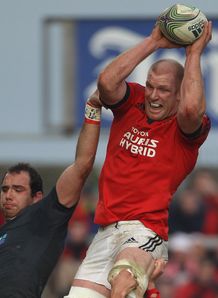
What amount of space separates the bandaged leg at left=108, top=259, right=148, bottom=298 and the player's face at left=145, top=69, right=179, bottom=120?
→ 1.06m

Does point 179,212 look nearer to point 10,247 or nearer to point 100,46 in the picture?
point 100,46

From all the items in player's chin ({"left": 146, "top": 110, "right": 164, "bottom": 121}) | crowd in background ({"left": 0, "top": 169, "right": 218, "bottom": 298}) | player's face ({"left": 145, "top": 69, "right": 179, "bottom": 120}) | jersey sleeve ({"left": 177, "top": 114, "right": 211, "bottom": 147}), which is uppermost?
player's face ({"left": 145, "top": 69, "right": 179, "bottom": 120})

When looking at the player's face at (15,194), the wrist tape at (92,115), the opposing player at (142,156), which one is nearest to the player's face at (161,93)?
the opposing player at (142,156)

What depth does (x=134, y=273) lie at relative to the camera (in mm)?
10492

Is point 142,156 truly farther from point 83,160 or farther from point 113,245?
point 113,245

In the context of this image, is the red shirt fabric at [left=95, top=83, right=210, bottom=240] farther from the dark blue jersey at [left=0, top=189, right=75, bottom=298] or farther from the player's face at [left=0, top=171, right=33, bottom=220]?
the player's face at [left=0, top=171, right=33, bottom=220]

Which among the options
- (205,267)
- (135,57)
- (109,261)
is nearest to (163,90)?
(135,57)

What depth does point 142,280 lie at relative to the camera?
34.6 feet

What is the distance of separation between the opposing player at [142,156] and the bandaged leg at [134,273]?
0.09 ft

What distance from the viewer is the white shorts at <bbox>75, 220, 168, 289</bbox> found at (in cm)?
1084

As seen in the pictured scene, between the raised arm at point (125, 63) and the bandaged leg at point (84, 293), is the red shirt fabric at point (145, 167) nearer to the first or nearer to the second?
the raised arm at point (125, 63)

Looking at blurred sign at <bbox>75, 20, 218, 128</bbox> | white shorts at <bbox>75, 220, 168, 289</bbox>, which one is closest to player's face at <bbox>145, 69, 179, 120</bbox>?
white shorts at <bbox>75, 220, 168, 289</bbox>

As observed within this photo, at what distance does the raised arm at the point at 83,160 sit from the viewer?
11.1m

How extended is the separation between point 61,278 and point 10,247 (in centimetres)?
636
